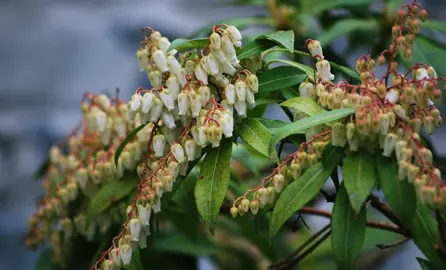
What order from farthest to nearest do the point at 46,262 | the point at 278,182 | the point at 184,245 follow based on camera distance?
the point at 184,245
the point at 46,262
the point at 278,182

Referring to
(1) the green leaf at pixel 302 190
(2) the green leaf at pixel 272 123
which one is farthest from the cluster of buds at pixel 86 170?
(1) the green leaf at pixel 302 190

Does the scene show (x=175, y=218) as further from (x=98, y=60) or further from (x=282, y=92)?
(x=98, y=60)

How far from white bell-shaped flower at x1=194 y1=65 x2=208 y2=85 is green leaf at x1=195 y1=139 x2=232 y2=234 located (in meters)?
0.11

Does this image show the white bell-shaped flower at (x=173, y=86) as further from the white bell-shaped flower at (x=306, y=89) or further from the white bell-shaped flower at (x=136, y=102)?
the white bell-shaped flower at (x=306, y=89)

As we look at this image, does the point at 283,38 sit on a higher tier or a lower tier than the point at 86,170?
higher

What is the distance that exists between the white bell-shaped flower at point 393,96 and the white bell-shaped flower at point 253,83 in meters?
0.22

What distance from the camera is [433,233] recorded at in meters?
1.03

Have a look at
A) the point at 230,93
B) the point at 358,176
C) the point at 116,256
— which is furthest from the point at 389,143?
the point at 116,256

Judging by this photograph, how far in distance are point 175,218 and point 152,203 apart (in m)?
0.68

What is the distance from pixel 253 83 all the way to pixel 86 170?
46cm

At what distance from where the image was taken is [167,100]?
1.07 metres

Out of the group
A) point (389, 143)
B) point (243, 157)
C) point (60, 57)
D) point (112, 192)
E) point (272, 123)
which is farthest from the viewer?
point (60, 57)

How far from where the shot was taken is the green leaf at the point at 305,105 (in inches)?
40.6

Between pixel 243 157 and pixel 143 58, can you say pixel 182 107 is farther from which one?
pixel 243 157
